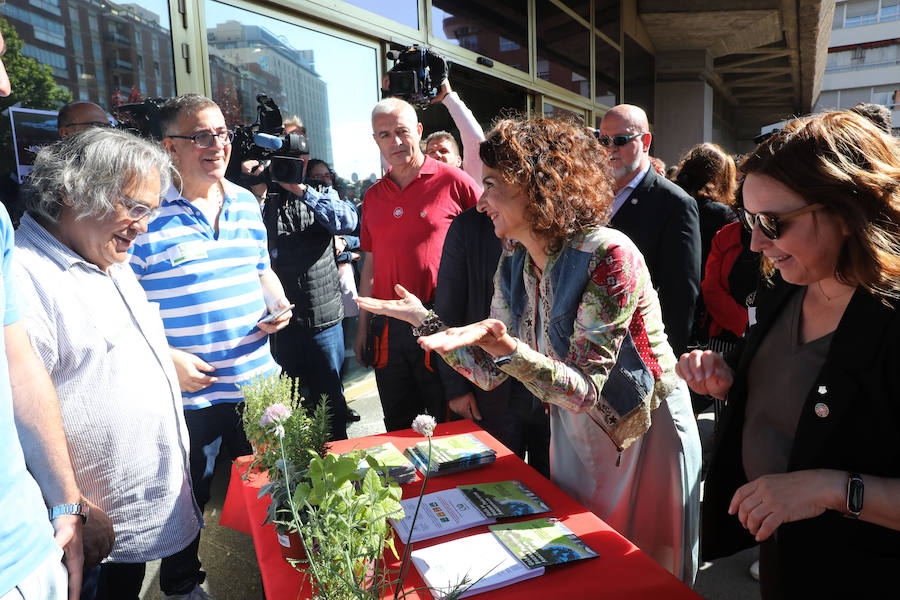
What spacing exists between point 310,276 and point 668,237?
1.87 m

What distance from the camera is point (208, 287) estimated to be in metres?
2.12

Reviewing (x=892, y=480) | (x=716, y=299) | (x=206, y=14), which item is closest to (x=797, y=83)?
(x=716, y=299)

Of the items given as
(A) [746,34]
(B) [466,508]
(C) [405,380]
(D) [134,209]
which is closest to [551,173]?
(B) [466,508]

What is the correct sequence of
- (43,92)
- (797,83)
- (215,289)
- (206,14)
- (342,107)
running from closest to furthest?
(215,289) → (43,92) → (206,14) → (342,107) → (797,83)

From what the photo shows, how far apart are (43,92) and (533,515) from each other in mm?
2755

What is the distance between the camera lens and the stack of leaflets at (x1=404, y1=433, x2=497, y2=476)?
1.60m

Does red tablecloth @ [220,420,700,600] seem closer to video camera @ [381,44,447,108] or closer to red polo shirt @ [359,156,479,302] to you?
red polo shirt @ [359,156,479,302]

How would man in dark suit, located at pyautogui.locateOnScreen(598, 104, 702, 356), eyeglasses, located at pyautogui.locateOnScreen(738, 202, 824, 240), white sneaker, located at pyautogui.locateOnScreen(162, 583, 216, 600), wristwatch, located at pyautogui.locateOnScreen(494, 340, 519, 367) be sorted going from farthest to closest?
man in dark suit, located at pyautogui.locateOnScreen(598, 104, 702, 356), white sneaker, located at pyautogui.locateOnScreen(162, 583, 216, 600), wristwatch, located at pyautogui.locateOnScreen(494, 340, 519, 367), eyeglasses, located at pyautogui.locateOnScreen(738, 202, 824, 240)

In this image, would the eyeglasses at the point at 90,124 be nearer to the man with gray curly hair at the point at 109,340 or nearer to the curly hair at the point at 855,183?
the man with gray curly hair at the point at 109,340

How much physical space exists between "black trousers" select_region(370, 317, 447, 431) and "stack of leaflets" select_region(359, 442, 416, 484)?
96 centimetres

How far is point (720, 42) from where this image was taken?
33.6ft

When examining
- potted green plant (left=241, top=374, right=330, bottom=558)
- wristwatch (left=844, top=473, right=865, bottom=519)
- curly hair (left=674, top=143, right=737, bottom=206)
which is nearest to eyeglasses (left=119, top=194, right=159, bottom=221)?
potted green plant (left=241, top=374, right=330, bottom=558)

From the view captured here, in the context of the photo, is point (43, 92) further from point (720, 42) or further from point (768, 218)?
point (720, 42)

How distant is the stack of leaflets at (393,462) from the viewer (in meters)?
1.54
